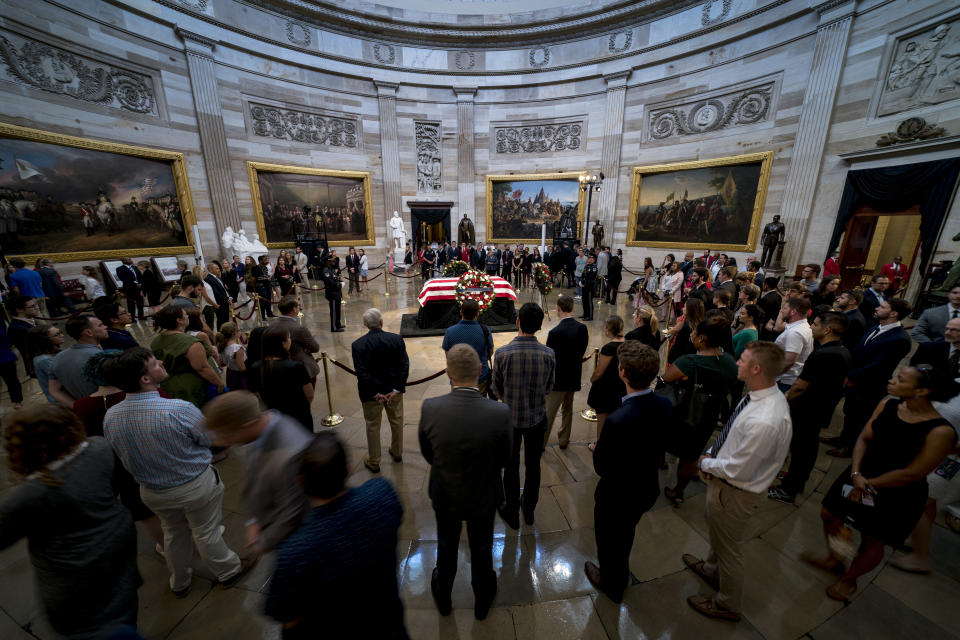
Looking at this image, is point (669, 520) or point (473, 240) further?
point (473, 240)

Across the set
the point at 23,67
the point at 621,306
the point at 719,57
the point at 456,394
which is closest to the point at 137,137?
the point at 23,67

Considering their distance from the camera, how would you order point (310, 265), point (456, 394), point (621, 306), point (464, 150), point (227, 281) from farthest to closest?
point (464, 150), point (310, 265), point (621, 306), point (227, 281), point (456, 394)

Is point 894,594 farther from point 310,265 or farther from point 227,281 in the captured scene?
point 310,265

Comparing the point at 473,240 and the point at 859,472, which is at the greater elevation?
the point at 473,240

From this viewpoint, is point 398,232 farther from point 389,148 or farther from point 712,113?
point 712,113

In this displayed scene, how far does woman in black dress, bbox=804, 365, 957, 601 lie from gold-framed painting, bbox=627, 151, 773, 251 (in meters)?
13.1

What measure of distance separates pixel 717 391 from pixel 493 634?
2.34 meters

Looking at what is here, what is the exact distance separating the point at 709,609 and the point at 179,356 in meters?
4.38

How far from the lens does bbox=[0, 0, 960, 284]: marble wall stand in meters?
9.57

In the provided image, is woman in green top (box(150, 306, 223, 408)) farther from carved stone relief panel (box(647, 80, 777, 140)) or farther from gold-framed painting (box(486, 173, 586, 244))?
carved stone relief panel (box(647, 80, 777, 140))

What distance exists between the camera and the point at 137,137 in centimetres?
1143

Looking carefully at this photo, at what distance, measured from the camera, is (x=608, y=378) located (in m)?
3.54

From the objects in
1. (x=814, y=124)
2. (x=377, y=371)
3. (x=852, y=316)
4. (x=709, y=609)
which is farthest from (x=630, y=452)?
(x=814, y=124)

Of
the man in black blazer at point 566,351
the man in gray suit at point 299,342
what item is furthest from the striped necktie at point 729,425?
the man in gray suit at point 299,342
